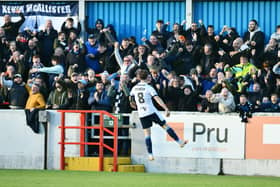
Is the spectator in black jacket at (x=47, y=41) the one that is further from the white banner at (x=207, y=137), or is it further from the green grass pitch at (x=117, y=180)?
the white banner at (x=207, y=137)

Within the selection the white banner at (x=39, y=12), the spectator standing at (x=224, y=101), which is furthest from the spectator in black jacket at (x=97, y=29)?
the spectator standing at (x=224, y=101)

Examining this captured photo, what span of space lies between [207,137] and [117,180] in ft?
13.9

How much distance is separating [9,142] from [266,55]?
6.71 m

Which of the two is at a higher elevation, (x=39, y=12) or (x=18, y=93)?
(x=39, y=12)

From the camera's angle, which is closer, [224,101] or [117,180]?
[117,180]

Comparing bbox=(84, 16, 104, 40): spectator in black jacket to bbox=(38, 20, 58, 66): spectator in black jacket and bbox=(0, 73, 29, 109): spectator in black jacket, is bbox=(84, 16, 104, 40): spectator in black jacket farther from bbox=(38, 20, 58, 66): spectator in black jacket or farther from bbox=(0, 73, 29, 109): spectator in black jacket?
bbox=(0, 73, 29, 109): spectator in black jacket

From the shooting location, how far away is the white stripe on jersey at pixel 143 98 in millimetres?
24094

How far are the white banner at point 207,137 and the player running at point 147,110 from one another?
0.78 feet

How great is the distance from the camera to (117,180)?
2050 cm

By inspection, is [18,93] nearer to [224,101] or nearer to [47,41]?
[47,41]

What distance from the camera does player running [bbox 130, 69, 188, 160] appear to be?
24062 mm

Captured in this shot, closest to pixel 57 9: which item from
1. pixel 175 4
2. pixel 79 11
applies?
pixel 79 11

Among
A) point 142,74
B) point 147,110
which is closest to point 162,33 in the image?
point 142,74

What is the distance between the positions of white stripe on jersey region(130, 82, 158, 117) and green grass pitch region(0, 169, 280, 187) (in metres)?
1.75
